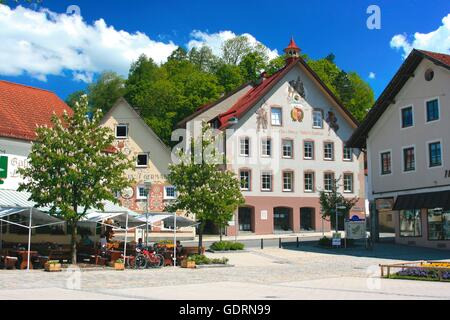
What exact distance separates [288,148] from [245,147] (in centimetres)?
449

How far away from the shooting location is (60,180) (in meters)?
25.3

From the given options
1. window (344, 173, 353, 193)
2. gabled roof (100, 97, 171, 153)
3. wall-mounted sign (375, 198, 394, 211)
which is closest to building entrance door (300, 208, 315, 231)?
window (344, 173, 353, 193)

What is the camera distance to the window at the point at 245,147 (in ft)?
174

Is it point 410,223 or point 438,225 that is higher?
point 410,223

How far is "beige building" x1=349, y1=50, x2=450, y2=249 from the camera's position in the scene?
120 feet

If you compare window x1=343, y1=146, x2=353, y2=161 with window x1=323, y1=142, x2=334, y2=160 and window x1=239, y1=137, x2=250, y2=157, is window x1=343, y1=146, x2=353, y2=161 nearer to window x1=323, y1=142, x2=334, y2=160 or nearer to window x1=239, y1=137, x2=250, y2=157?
window x1=323, y1=142, x2=334, y2=160

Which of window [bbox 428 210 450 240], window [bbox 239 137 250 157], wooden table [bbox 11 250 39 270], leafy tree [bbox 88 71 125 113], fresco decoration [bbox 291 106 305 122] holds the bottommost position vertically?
wooden table [bbox 11 250 39 270]

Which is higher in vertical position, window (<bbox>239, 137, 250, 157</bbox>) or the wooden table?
window (<bbox>239, 137, 250, 157</bbox>)

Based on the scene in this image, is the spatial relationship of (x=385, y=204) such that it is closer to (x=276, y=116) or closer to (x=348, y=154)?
(x=276, y=116)

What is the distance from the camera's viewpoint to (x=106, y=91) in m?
80.3

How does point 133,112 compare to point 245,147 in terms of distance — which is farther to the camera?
point 245,147

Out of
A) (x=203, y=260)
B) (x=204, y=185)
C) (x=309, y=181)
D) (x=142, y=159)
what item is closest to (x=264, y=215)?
(x=309, y=181)
